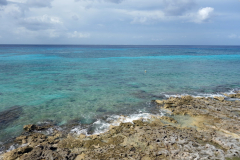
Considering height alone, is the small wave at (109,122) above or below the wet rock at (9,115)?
below

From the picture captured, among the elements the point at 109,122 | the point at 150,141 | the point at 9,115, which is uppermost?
the point at 9,115

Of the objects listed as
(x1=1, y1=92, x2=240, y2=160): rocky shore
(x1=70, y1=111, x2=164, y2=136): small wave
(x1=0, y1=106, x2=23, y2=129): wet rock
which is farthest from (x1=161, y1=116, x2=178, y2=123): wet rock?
(x1=0, y1=106, x2=23, y2=129): wet rock

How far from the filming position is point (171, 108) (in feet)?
57.5

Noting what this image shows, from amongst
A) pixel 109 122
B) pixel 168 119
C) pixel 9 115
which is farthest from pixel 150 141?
pixel 9 115

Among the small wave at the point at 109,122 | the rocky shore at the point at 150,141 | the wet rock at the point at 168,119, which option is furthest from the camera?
the wet rock at the point at 168,119

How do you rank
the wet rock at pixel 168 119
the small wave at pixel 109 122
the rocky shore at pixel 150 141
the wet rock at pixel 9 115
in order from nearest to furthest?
the rocky shore at pixel 150 141
the small wave at pixel 109 122
the wet rock at pixel 9 115
the wet rock at pixel 168 119

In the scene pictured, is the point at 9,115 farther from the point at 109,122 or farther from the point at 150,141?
the point at 150,141

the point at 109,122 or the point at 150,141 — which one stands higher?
the point at 150,141

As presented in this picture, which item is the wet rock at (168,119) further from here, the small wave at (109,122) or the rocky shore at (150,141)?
the small wave at (109,122)

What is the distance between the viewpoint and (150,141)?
448 inches

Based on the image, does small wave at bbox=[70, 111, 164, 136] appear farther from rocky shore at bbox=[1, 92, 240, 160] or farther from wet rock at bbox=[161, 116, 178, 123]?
wet rock at bbox=[161, 116, 178, 123]

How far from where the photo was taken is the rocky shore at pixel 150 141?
994 centimetres

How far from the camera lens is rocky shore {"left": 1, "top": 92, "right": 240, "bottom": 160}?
9938 millimetres

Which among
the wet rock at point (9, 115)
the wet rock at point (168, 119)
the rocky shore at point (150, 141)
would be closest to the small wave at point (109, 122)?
the rocky shore at point (150, 141)
